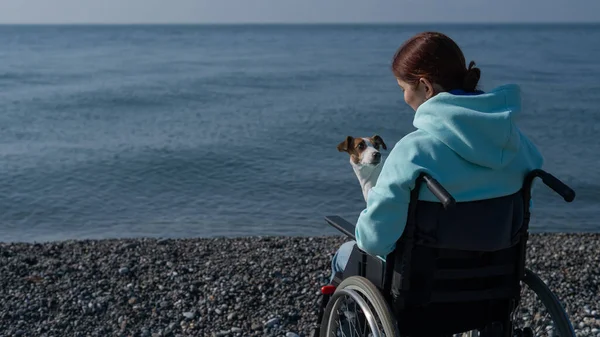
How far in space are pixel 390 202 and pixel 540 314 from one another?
2499 millimetres

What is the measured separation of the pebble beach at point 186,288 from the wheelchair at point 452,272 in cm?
194

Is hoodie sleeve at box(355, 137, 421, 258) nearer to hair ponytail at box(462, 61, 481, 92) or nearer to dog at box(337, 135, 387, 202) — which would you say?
hair ponytail at box(462, 61, 481, 92)

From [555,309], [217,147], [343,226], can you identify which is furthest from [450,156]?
[217,147]

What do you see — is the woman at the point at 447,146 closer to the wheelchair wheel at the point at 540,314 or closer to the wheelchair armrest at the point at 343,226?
the wheelchair armrest at the point at 343,226

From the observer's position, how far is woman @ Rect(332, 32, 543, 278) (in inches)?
106

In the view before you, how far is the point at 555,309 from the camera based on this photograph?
303 centimetres

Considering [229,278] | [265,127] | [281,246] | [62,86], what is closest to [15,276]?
[229,278]

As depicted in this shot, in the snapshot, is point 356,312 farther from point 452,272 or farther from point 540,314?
point 540,314

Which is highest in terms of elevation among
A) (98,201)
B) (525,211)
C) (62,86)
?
(525,211)

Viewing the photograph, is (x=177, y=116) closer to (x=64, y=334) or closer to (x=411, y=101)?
(x=64, y=334)

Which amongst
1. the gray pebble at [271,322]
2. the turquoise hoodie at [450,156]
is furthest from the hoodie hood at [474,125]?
the gray pebble at [271,322]

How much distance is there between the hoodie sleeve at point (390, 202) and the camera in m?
2.68

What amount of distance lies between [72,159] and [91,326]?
1084cm

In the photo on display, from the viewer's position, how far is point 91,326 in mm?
5082
